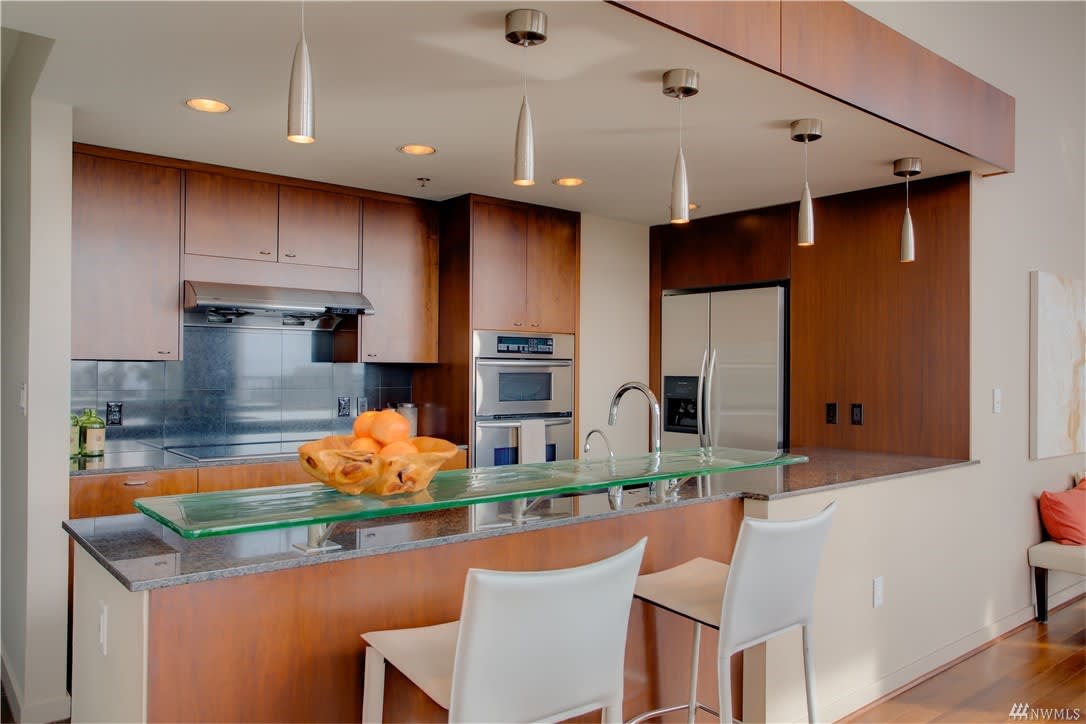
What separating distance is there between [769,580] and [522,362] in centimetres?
265

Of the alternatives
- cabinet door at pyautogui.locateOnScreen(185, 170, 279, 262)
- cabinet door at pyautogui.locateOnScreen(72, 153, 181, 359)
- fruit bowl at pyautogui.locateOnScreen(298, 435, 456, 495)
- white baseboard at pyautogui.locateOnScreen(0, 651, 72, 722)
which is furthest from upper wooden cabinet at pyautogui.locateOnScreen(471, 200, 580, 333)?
fruit bowl at pyautogui.locateOnScreen(298, 435, 456, 495)

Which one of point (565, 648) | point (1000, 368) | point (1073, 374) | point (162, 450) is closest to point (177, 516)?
point (565, 648)

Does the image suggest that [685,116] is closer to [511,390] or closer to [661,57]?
[661,57]

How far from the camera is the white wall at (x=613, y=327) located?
495 cm

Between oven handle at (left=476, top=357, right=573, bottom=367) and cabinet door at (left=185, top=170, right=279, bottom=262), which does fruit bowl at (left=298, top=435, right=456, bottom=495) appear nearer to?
cabinet door at (left=185, top=170, right=279, bottom=262)

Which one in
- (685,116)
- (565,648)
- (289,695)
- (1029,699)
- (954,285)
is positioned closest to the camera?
(565,648)

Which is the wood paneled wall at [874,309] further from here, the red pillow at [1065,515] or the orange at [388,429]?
the orange at [388,429]

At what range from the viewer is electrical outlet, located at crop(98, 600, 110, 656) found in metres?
1.61

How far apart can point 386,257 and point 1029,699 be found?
3.63 meters

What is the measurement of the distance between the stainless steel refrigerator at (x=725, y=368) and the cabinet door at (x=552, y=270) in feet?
2.49

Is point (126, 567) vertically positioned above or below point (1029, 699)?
above

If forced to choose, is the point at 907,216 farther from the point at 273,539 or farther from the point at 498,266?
the point at 273,539

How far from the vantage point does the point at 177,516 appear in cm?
156

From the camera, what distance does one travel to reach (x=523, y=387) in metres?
4.55
